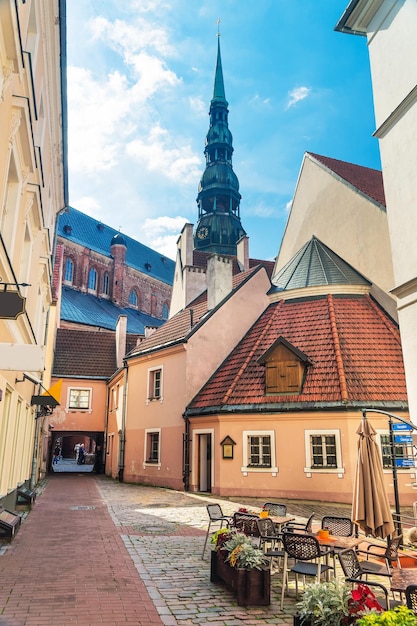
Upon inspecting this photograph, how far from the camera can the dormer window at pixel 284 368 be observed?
55.7 ft

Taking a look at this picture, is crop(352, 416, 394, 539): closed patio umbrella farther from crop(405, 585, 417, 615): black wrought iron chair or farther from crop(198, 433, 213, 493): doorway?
crop(198, 433, 213, 493): doorway

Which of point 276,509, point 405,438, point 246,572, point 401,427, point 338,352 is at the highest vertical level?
point 338,352

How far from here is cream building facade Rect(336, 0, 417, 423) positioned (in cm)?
1132

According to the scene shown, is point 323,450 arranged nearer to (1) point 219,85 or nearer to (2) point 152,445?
(2) point 152,445

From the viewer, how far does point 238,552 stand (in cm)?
650

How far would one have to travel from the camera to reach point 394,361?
1742 centimetres

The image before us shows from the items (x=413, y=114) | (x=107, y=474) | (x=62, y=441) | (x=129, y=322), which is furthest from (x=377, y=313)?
(x=62, y=441)

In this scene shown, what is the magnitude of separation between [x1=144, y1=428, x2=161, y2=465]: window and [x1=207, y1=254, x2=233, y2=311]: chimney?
6.02m

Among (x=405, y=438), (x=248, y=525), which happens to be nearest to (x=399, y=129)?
(x=405, y=438)

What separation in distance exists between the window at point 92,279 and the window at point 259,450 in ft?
120

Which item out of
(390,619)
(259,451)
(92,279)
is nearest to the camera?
(390,619)

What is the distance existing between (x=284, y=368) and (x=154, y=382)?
7.40 meters

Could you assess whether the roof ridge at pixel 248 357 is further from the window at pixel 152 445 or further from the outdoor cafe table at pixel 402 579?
the outdoor cafe table at pixel 402 579

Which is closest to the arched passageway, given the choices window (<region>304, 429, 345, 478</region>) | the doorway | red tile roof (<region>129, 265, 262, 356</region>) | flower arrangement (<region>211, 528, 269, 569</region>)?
red tile roof (<region>129, 265, 262, 356</region>)
